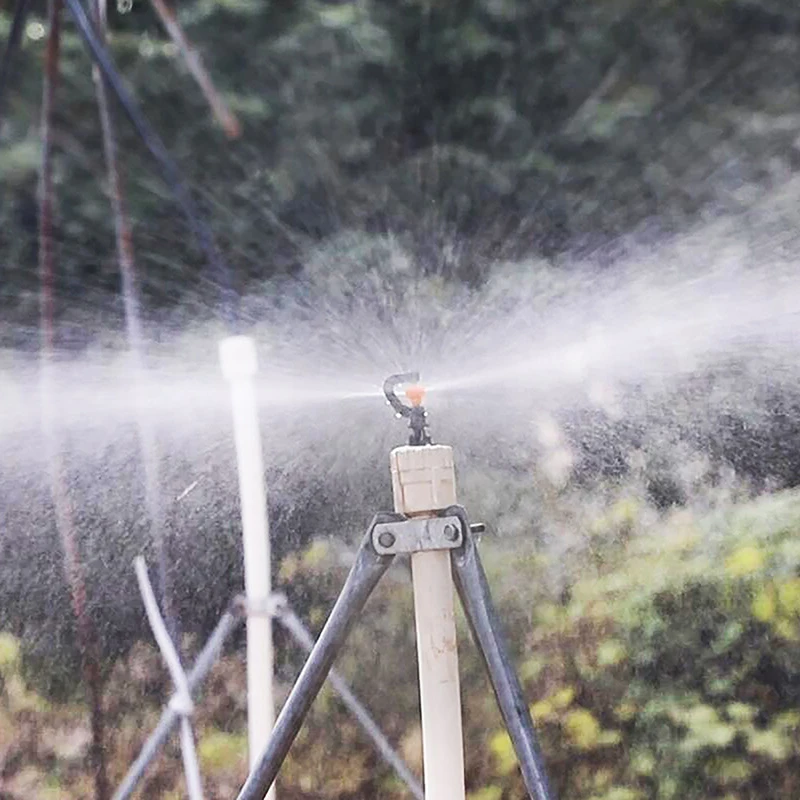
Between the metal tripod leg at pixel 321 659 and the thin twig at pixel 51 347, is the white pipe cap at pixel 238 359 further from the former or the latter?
the metal tripod leg at pixel 321 659

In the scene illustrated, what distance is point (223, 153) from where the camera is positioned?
1144mm

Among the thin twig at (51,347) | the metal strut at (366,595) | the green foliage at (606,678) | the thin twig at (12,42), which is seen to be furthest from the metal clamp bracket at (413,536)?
the thin twig at (12,42)

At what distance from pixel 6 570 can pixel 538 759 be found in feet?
2.19

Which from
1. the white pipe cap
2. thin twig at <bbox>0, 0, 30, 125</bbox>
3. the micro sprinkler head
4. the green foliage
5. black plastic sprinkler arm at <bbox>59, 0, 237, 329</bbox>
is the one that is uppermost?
thin twig at <bbox>0, 0, 30, 125</bbox>

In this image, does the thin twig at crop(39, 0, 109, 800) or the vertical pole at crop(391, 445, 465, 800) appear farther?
the thin twig at crop(39, 0, 109, 800)

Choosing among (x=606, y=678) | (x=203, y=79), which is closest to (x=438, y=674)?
(x=606, y=678)

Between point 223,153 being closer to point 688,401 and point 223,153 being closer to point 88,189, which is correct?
point 88,189

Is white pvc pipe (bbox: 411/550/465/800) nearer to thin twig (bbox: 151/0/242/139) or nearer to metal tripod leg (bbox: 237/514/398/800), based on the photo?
metal tripod leg (bbox: 237/514/398/800)

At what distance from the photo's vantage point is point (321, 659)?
2.21 ft

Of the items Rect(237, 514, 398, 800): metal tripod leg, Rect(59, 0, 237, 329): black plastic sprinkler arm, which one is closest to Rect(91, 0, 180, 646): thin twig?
Rect(59, 0, 237, 329): black plastic sprinkler arm

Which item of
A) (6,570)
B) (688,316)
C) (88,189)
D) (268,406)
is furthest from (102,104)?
(688,316)

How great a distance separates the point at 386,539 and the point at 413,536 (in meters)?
0.02

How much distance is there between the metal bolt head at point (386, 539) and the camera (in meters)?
0.68

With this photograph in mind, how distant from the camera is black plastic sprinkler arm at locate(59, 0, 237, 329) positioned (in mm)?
1127
